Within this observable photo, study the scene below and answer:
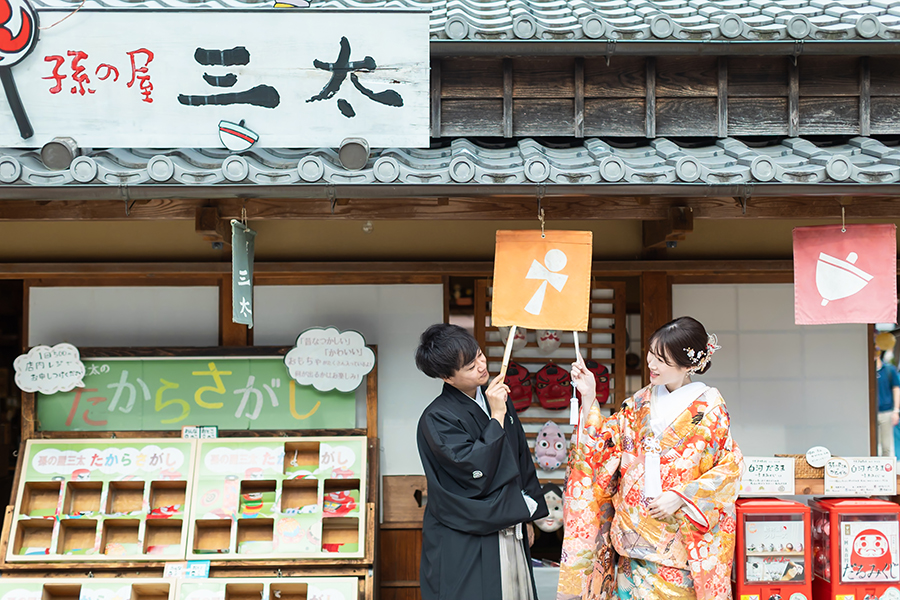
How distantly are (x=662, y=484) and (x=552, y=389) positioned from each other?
76.4 inches

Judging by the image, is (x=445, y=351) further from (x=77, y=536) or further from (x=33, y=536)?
(x=33, y=536)

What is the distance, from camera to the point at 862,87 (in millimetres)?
5434

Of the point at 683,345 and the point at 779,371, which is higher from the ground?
the point at 683,345

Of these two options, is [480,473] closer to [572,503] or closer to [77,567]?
[572,503]

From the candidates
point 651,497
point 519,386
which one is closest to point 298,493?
point 519,386

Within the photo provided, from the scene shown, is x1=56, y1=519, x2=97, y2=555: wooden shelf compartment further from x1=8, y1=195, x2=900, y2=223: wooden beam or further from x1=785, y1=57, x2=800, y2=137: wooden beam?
x1=785, y1=57, x2=800, y2=137: wooden beam

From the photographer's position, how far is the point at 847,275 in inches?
182

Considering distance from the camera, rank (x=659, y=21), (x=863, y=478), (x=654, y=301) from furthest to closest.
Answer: (x=654, y=301) → (x=863, y=478) → (x=659, y=21)

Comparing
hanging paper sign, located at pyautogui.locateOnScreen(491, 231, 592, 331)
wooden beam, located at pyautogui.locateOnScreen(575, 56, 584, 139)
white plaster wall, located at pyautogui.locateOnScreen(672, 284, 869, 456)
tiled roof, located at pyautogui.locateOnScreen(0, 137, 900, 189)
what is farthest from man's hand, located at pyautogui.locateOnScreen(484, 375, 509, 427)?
white plaster wall, located at pyautogui.locateOnScreen(672, 284, 869, 456)

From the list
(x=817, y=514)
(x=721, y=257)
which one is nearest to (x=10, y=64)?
(x=721, y=257)

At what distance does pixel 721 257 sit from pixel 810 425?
166 cm

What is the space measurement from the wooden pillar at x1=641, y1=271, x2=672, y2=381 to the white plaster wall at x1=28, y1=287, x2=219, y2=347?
3710 millimetres

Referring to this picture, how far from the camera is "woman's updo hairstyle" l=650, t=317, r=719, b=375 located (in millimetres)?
4141

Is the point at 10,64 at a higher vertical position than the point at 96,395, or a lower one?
higher
